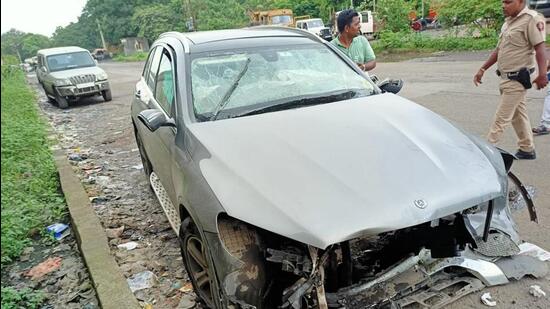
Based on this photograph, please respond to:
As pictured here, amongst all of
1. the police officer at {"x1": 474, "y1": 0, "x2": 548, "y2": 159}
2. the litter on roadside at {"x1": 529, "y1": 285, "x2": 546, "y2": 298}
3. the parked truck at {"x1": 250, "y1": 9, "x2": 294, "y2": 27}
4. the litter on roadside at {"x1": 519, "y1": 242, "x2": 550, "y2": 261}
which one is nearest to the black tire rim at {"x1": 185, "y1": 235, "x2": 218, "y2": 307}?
the litter on roadside at {"x1": 529, "y1": 285, "x2": 546, "y2": 298}

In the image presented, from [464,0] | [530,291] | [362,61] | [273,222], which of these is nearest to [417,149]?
[273,222]

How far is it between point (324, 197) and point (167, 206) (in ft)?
6.40

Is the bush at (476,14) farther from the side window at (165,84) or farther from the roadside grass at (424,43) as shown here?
the side window at (165,84)

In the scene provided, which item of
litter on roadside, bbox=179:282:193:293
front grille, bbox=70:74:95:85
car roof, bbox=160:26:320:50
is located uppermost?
car roof, bbox=160:26:320:50

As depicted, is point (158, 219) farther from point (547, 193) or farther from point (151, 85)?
point (547, 193)

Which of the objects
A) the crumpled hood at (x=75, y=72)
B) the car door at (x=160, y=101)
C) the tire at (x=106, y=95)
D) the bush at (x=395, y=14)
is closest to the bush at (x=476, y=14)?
the bush at (x=395, y=14)

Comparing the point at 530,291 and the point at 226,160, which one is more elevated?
the point at 226,160

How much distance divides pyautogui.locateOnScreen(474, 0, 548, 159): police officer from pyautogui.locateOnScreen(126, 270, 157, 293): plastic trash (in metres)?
3.74

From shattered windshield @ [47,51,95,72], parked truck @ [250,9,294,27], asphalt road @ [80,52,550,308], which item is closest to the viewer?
asphalt road @ [80,52,550,308]

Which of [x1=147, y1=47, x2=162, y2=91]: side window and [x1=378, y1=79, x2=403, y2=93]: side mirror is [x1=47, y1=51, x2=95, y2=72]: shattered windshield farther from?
[x1=378, y1=79, x2=403, y2=93]: side mirror

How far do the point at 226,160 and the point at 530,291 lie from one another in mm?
2055

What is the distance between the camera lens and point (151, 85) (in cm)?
420

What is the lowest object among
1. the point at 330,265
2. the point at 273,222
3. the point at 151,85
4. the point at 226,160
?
the point at 330,265

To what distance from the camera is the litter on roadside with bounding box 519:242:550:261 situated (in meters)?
2.96
